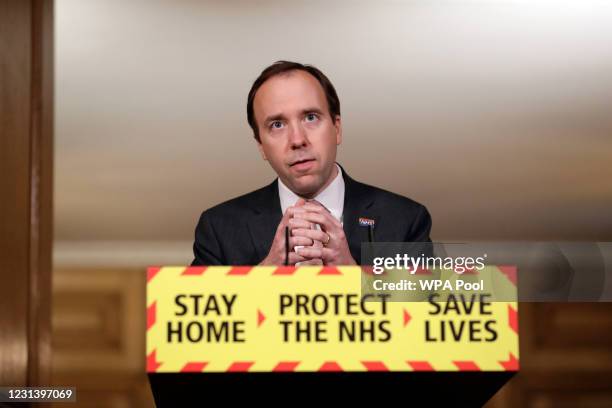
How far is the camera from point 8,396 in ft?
7.00

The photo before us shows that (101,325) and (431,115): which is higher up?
(431,115)

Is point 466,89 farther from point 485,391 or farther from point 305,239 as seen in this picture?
Answer: point 485,391

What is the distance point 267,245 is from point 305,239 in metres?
0.17

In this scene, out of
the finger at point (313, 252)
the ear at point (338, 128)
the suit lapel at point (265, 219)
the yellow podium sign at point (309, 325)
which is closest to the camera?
the yellow podium sign at point (309, 325)

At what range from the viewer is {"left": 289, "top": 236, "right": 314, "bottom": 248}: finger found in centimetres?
194

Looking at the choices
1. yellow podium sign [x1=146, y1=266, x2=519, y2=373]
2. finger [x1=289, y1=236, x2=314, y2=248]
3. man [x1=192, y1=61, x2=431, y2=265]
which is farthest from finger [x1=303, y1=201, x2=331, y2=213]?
yellow podium sign [x1=146, y1=266, x2=519, y2=373]

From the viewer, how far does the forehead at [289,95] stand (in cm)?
211

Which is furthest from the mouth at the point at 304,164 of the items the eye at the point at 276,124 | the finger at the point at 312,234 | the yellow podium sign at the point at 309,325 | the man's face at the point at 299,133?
the yellow podium sign at the point at 309,325

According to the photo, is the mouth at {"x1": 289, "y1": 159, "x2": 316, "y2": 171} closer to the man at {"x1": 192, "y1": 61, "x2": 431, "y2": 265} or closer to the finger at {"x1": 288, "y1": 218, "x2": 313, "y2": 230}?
the man at {"x1": 192, "y1": 61, "x2": 431, "y2": 265}

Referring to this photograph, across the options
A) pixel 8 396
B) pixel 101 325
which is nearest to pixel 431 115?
pixel 101 325

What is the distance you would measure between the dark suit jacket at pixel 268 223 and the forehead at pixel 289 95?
0.20 m

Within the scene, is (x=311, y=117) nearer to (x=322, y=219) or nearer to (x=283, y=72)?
(x=283, y=72)

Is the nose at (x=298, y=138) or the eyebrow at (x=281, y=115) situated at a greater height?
the eyebrow at (x=281, y=115)

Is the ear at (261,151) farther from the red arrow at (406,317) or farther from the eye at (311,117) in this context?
the red arrow at (406,317)
